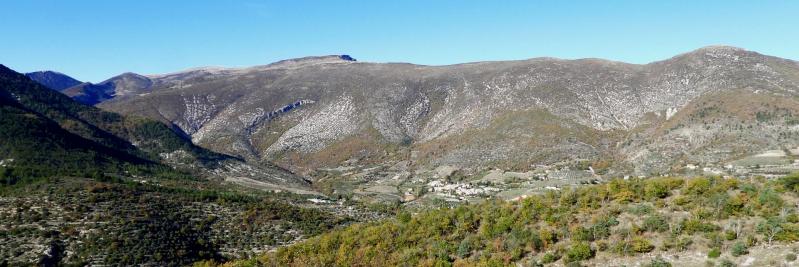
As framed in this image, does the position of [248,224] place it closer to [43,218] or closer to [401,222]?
[43,218]

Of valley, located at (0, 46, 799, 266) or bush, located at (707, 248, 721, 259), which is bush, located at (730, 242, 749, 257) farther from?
bush, located at (707, 248, 721, 259)

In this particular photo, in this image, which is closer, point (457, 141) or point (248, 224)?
point (248, 224)

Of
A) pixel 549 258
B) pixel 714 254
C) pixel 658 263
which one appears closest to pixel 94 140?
pixel 549 258

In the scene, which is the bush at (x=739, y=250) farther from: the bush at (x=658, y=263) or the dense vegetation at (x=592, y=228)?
the bush at (x=658, y=263)

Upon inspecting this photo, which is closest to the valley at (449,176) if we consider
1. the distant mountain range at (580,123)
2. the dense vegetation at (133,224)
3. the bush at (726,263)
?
the dense vegetation at (133,224)

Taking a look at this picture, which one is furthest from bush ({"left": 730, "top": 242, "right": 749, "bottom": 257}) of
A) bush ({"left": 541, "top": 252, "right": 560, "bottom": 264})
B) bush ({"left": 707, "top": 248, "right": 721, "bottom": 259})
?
bush ({"left": 541, "top": 252, "right": 560, "bottom": 264})

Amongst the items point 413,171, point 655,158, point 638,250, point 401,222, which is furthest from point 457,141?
point 638,250
